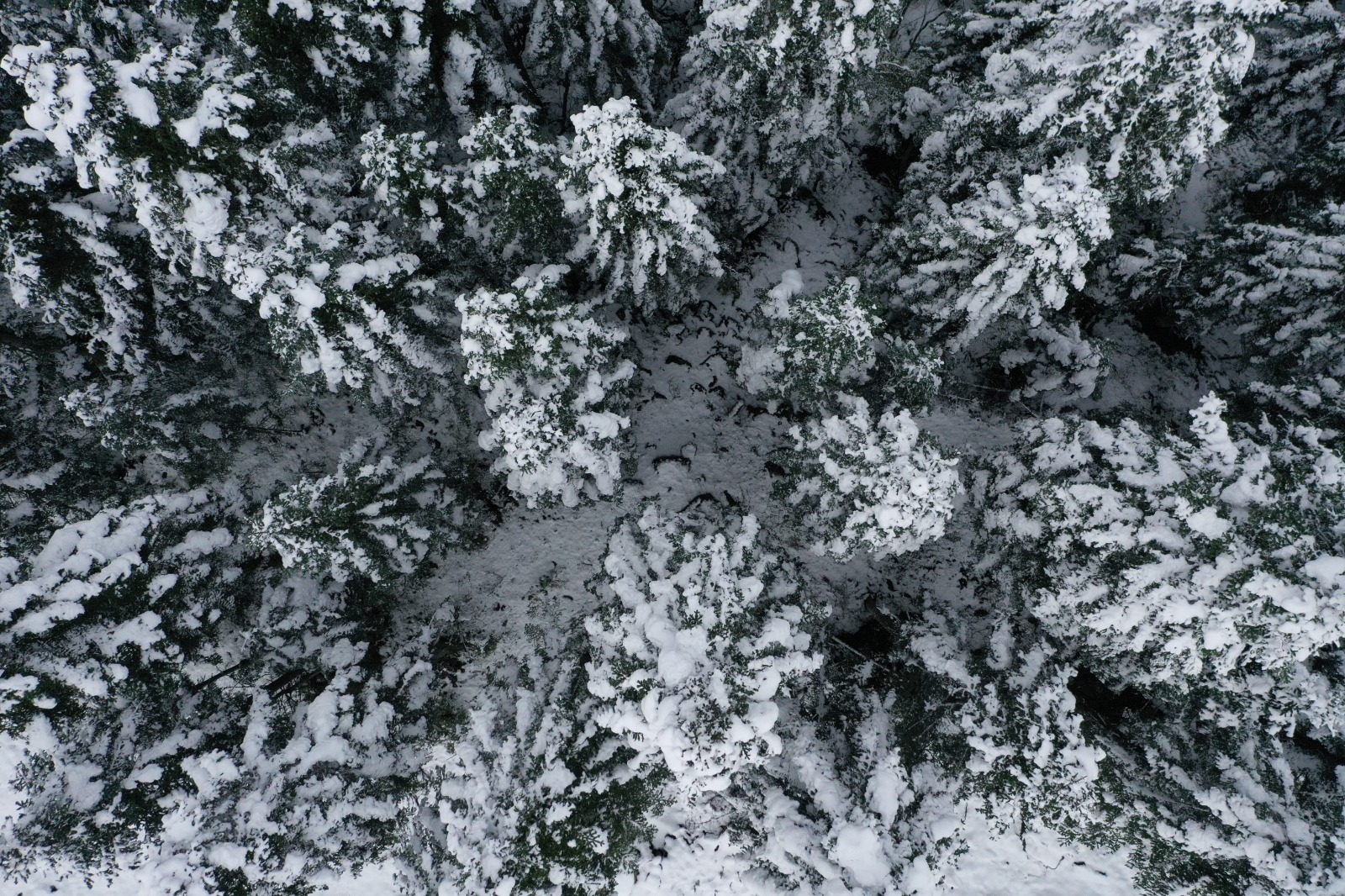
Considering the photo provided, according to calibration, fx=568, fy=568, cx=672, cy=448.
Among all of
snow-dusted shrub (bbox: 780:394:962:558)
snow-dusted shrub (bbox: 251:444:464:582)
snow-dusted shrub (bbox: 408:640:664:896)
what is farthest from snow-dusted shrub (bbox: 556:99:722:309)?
snow-dusted shrub (bbox: 408:640:664:896)

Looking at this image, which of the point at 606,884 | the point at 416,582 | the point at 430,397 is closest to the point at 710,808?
the point at 606,884

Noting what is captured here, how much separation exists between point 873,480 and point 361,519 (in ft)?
27.5

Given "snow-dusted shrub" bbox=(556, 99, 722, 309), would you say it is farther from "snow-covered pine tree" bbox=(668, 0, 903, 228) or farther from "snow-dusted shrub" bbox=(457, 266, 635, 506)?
"snow-covered pine tree" bbox=(668, 0, 903, 228)

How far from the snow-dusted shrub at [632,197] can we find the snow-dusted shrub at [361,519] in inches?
204

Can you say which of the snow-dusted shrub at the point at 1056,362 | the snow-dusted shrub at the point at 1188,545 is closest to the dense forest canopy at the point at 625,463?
the snow-dusted shrub at the point at 1188,545

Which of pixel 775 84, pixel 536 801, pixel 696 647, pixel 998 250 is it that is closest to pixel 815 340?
pixel 998 250

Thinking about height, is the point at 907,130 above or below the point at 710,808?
above

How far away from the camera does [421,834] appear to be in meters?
9.00

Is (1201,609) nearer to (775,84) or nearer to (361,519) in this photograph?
(775,84)

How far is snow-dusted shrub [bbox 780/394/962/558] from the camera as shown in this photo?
8.67 m

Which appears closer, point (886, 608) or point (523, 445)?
point (523, 445)

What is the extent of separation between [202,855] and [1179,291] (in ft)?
70.6

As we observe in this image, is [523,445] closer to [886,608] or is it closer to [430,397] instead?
[430,397]

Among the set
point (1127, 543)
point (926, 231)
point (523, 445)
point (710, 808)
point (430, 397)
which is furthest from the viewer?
point (710, 808)
